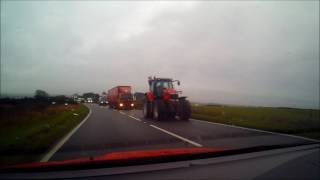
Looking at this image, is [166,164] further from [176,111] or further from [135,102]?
[135,102]

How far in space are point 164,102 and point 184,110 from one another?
1.79m

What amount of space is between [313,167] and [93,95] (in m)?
69.2

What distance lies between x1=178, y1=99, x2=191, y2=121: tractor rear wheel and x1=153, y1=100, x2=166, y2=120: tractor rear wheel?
1113mm

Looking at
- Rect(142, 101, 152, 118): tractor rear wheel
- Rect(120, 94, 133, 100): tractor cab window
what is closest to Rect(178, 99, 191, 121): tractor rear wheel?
Rect(142, 101, 152, 118): tractor rear wheel

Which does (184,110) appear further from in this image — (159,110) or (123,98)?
(123,98)

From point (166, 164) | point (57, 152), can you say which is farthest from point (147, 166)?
point (57, 152)

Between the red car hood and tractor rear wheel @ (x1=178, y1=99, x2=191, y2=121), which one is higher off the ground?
tractor rear wheel @ (x1=178, y1=99, x2=191, y2=121)

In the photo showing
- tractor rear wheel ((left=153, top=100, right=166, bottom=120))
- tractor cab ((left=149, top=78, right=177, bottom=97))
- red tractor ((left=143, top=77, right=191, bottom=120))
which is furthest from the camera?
tractor cab ((left=149, top=78, right=177, bottom=97))

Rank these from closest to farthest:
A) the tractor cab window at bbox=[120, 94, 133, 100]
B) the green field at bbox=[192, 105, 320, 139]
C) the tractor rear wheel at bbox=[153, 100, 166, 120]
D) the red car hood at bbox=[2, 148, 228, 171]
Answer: the red car hood at bbox=[2, 148, 228, 171] → the green field at bbox=[192, 105, 320, 139] → the tractor rear wheel at bbox=[153, 100, 166, 120] → the tractor cab window at bbox=[120, 94, 133, 100]

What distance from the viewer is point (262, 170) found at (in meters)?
5.24

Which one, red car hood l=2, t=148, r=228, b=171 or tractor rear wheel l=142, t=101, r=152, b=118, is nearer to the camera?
red car hood l=2, t=148, r=228, b=171

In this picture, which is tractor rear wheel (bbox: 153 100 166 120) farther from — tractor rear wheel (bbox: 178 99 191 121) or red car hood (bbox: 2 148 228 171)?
red car hood (bbox: 2 148 228 171)

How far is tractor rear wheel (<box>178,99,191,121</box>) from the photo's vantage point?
69.2ft

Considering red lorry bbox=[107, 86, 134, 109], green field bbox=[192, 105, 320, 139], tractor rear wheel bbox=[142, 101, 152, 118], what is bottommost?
green field bbox=[192, 105, 320, 139]
